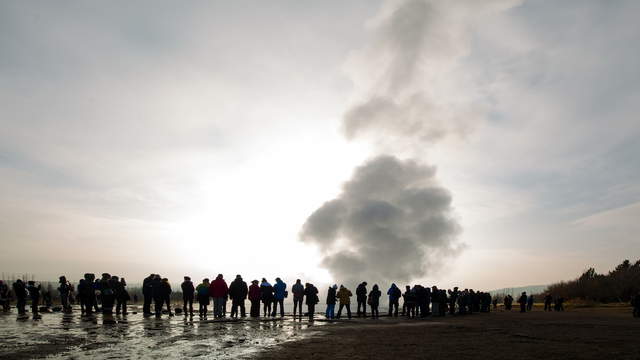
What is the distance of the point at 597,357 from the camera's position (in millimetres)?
9062

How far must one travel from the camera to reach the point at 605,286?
173ft

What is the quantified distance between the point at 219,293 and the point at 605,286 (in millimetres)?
51998

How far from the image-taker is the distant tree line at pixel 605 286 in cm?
4925

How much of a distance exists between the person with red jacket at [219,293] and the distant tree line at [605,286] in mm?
42787

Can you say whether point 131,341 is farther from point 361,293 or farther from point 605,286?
point 605,286

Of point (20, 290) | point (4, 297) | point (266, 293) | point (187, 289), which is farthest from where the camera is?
point (4, 297)

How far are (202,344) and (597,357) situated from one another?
30.1 ft

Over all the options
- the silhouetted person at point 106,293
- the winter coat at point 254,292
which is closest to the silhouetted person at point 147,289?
the silhouetted person at point 106,293

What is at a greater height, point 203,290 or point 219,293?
point 203,290

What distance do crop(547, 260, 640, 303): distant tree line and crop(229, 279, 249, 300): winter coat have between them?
137 ft

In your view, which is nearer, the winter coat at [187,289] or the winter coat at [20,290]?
the winter coat at [187,289]

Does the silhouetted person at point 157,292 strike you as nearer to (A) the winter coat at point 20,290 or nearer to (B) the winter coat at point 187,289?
(B) the winter coat at point 187,289

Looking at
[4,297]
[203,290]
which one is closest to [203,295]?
[203,290]

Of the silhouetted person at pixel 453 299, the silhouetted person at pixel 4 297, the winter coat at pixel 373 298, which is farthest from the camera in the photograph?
the silhouetted person at pixel 453 299
